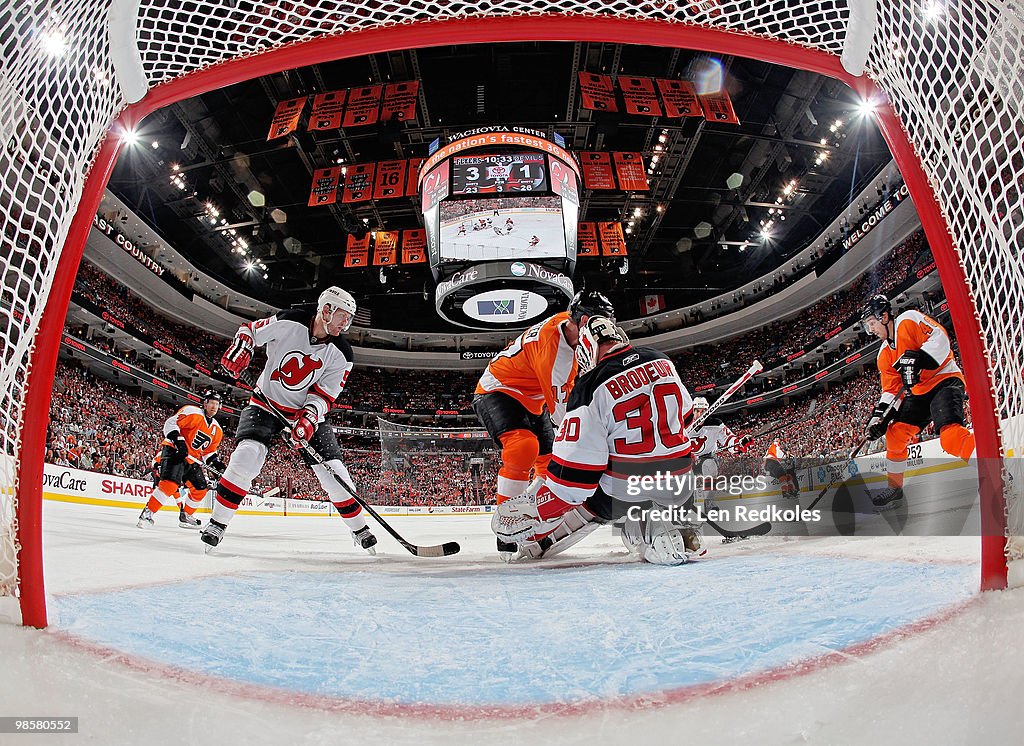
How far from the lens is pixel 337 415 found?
2219 centimetres

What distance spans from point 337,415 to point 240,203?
29.3ft

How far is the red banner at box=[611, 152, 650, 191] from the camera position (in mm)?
12227

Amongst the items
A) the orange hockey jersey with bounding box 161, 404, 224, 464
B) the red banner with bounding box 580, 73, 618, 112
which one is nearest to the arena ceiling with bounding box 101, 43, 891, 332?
the red banner with bounding box 580, 73, 618, 112

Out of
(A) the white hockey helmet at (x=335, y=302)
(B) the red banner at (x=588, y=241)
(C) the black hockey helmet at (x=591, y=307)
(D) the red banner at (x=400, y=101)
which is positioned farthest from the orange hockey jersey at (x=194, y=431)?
(B) the red banner at (x=588, y=241)

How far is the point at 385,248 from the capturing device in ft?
48.1

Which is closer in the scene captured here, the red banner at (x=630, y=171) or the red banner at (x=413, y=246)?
the red banner at (x=630, y=171)

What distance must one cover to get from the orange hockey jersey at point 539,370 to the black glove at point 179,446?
3.86 m

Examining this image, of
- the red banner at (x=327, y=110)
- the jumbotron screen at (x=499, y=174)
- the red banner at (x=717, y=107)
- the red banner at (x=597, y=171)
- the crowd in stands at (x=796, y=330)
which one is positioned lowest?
the crowd in stands at (x=796, y=330)

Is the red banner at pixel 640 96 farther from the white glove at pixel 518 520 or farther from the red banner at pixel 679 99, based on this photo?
the white glove at pixel 518 520

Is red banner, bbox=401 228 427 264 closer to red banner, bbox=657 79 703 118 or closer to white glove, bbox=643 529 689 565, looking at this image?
red banner, bbox=657 79 703 118

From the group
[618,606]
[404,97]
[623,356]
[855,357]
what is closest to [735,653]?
[618,606]

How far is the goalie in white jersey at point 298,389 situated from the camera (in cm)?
318

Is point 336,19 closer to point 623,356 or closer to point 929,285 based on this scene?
point 623,356

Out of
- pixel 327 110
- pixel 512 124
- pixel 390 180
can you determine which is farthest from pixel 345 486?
pixel 512 124
